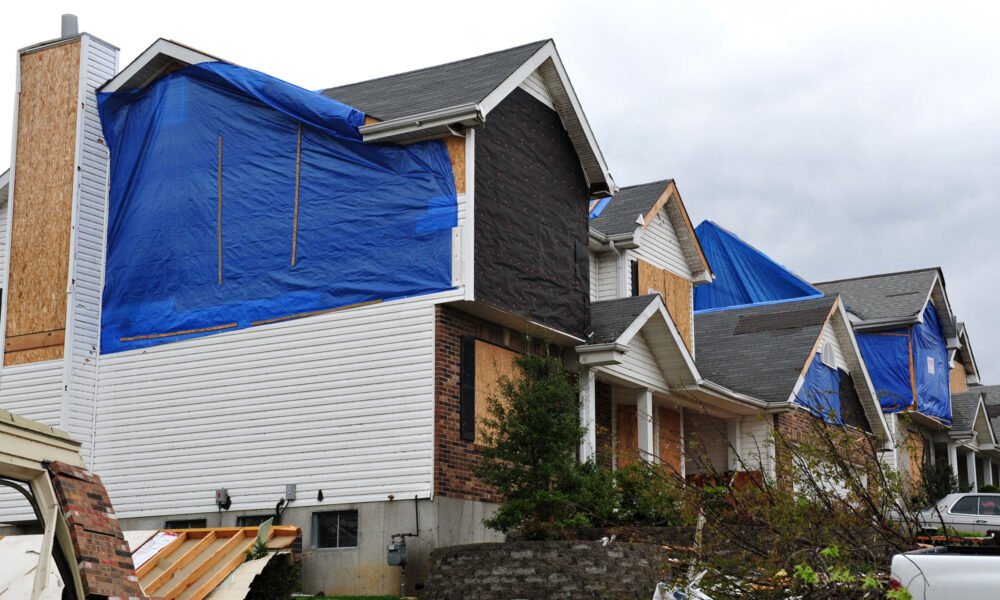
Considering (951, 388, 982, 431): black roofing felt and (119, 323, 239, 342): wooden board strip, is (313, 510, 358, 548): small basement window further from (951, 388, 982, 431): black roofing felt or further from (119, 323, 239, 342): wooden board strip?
(951, 388, 982, 431): black roofing felt

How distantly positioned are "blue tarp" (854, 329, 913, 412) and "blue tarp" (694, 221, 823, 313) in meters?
3.38

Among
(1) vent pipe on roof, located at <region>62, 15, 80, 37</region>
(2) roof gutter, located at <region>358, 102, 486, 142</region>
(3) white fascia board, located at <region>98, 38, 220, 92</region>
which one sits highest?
(1) vent pipe on roof, located at <region>62, 15, 80, 37</region>

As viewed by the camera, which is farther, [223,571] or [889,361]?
[889,361]

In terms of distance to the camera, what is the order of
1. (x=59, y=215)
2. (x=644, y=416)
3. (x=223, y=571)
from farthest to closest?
1. (x=644, y=416)
2. (x=59, y=215)
3. (x=223, y=571)

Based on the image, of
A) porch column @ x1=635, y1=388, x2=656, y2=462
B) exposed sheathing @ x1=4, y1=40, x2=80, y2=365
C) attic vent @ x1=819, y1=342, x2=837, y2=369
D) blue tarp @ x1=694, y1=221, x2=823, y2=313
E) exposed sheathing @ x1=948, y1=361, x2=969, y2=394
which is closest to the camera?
exposed sheathing @ x1=4, y1=40, x2=80, y2=365

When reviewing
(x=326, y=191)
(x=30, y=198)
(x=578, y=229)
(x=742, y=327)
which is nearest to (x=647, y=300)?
Result: (x=578, y=229)

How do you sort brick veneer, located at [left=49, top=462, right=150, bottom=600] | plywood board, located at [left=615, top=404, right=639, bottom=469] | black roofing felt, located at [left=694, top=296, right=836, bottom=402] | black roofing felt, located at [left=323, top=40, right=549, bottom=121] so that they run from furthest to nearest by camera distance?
black roofing felt, located at [left=694, top=296, right=836, bottom=402] → plywood board, located at [left=615, top=404, right=639, bottom=469] → black roofing felt, located at [left=323, top=40, right=549, bottom=121] → brick veneer, located at [left=49, top=462, right=150, bottom=600]

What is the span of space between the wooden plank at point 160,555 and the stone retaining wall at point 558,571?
13.3ft

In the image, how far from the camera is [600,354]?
21.1 meters

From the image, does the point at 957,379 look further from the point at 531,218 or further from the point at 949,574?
the point at 949,574

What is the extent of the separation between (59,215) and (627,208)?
40.4ft

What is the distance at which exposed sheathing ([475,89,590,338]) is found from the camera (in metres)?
19.1

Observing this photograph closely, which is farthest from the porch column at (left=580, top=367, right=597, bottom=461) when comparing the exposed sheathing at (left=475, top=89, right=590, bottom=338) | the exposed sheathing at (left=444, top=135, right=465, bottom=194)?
the exposed sheathing at (left=444, top=135, right=465, bottom=194)

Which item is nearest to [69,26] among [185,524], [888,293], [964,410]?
[185,524]
